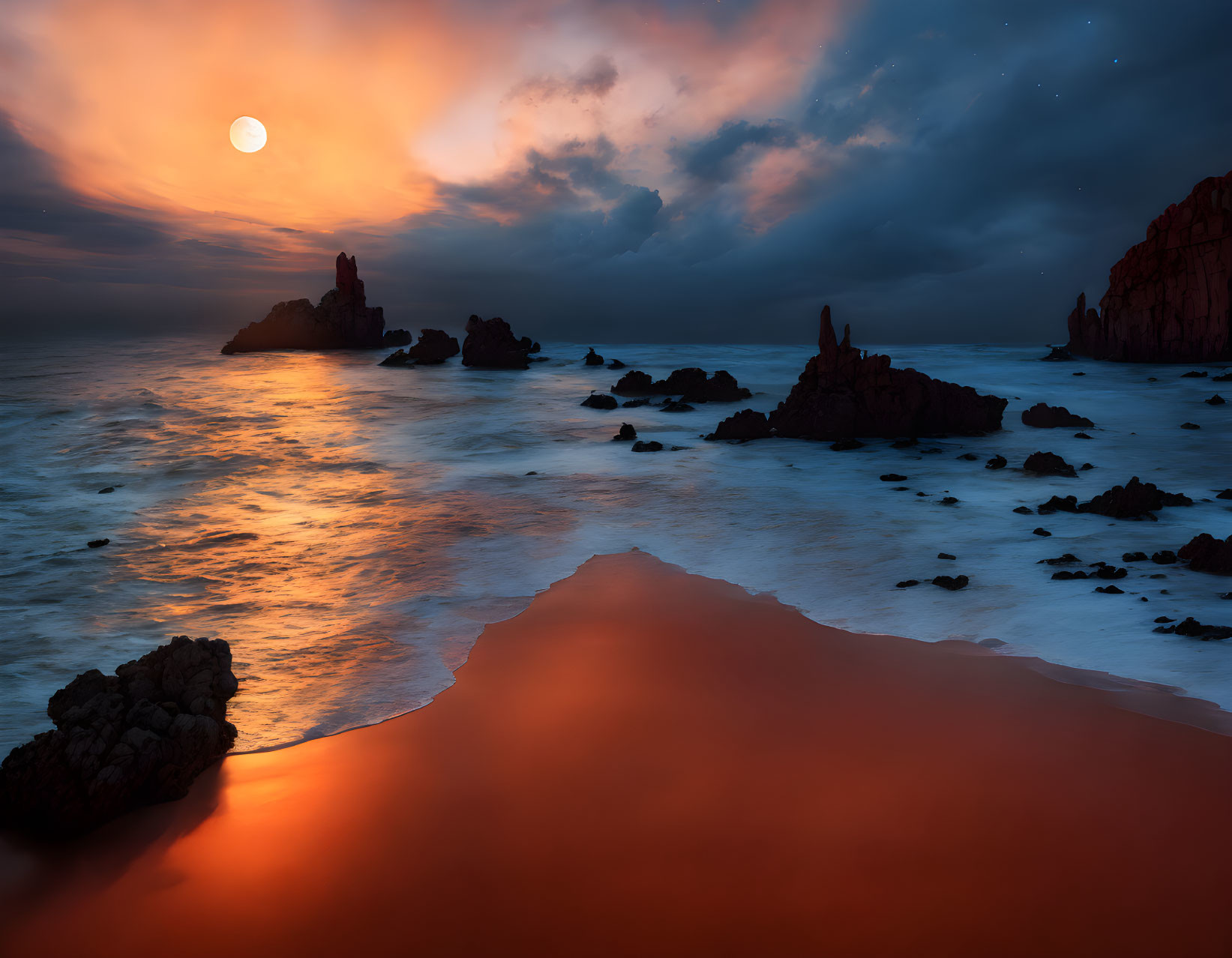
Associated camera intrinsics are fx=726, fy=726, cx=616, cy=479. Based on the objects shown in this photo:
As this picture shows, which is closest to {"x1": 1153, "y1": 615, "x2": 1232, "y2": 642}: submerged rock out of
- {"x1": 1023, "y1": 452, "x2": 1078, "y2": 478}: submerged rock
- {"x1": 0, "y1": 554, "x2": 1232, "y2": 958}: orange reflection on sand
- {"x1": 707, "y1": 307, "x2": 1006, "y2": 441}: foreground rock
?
{"x1": 0, "y1": 554, "x2": 1232, "y2": 958}: orange reflection on sand

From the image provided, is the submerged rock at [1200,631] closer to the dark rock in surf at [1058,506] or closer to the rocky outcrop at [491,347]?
the dark rock in surf at [1058,506]

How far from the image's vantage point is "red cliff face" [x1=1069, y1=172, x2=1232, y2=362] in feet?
124

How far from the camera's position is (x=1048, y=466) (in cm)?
1569

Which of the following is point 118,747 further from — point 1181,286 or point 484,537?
point 1181,286

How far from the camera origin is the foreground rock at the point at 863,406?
21.2m

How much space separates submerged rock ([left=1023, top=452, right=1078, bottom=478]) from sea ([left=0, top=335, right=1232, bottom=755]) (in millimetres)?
307

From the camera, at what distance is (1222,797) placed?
4539mm

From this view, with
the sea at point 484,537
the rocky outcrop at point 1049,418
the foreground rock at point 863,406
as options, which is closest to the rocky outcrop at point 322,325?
the sea at point 484,537

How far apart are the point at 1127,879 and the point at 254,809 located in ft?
16.8

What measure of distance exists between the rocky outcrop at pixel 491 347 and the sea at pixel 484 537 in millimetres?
21136

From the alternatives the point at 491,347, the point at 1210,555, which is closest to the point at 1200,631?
the point at 1210,555

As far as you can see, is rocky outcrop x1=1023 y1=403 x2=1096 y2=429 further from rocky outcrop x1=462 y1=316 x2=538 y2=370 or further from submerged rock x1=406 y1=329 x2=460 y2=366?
submerged rock x1=406 y1=329 x2=460 y2=366

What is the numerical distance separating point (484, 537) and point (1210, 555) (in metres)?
9.72

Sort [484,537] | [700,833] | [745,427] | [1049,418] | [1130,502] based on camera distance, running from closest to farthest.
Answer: [700,833] < [1130,502] < [484,537] < [745,427] < [1049,418]
